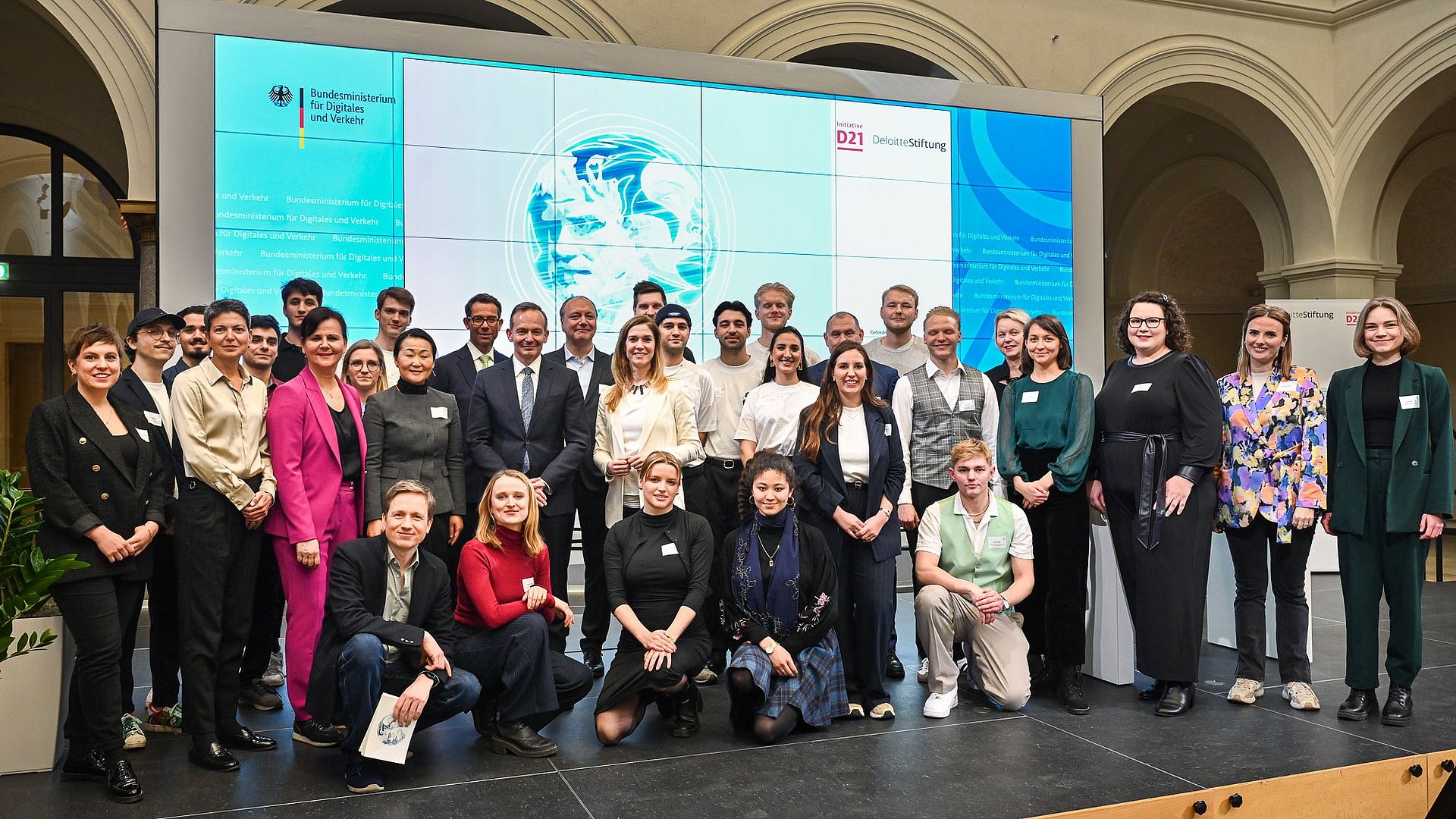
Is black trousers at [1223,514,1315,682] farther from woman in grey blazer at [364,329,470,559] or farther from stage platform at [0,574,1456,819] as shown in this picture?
woman in grey blazer at [364,329,470,559]

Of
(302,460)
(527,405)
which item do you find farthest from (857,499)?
(302,460)

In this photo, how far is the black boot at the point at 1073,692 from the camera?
158 inches

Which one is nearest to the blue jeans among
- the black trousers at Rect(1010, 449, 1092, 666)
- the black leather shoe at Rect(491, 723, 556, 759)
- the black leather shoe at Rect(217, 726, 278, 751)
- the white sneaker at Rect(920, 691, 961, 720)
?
the black leather shoe at Rect(491, 723, 556, 759)

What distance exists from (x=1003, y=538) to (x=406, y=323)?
2723 millimetres

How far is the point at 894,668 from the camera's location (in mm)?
4680

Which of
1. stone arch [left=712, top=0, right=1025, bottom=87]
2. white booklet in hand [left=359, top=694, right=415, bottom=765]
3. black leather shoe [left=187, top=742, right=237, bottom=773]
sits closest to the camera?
white booklet in hand [left=359, top=694, right=415, bottom=765]

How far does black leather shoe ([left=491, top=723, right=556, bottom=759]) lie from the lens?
11.5ft

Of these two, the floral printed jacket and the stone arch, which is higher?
the stone arch

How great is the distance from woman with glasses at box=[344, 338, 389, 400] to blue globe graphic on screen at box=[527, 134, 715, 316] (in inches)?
79.6

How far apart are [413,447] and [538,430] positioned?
592mm

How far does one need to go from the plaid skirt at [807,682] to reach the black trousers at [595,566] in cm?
88

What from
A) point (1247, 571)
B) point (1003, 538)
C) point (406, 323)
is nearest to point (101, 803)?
point (406, 323)

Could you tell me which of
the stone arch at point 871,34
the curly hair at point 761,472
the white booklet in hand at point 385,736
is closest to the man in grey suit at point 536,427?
the curly hair at point 761,472

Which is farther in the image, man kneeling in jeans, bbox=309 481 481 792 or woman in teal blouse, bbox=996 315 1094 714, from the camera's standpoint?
woman in teal blouse, bbox=996 315 1094 714
